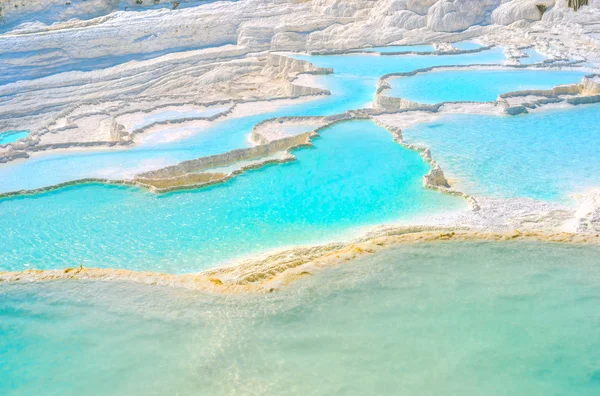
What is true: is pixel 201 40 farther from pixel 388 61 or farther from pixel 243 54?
pixel 388 61

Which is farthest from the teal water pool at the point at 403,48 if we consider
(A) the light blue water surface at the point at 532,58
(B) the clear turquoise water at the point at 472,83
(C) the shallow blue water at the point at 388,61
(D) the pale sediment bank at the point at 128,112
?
(B) the clear turquoise water at the point at 472,83

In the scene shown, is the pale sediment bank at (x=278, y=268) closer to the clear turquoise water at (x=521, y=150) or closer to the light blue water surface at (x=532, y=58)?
the clear turquoise water at (x=521, y=150)

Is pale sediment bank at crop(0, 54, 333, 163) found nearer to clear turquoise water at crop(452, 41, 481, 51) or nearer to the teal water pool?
the teal water pool

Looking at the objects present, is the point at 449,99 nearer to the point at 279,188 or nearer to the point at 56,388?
the point at 279,188

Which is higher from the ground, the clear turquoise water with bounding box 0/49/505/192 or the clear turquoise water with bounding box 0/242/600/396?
the clear turquoise water with bounding box 0/49/505/192

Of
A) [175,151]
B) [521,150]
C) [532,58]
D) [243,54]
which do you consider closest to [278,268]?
[521,150]

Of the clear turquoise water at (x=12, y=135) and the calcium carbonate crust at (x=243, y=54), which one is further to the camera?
the clear turquoise water at (x=12, y=135)

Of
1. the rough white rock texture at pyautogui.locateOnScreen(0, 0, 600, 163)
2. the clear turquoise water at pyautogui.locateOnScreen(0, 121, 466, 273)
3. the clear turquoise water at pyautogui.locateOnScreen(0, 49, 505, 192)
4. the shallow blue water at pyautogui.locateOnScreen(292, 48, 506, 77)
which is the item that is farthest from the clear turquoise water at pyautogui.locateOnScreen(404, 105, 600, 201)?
the shallow blue water at pyautogui.locateOnScreen(292, 48, 506, 77)
